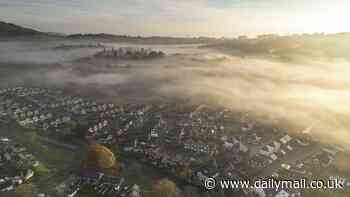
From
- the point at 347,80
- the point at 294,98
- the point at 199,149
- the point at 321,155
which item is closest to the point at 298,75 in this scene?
the point at 347,80

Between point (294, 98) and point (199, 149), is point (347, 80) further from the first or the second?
point (199, 149)

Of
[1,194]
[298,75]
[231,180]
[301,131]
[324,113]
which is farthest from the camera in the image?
[298,75]

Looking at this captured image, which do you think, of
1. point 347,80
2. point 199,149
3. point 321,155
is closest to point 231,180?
point 199,149

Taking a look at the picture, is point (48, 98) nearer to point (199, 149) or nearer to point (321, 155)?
point (199, 149)

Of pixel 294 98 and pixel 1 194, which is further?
pixel 294 98

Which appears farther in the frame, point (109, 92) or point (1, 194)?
point (109, 92)

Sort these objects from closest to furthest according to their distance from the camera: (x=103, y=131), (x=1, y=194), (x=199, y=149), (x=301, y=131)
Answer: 1. (x=1, y=194)
2. (x=199, y=149)
3. (x=103, y=131)
4. (x=301, y=131)

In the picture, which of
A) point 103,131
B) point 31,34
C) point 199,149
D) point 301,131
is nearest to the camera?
point 199,149

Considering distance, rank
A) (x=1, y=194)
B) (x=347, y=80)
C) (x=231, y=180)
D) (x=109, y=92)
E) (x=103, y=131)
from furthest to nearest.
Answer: (x=347, y=80) < (x=109, y=92) < (x=103, y=131) < (x=231, y=180) < (x=1, y=194)

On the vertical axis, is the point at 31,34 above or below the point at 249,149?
above
